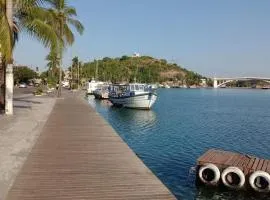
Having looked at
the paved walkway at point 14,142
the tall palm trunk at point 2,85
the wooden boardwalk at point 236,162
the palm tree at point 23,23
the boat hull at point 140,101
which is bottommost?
the boat hull at point 140,101

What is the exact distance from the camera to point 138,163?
13.4 metres

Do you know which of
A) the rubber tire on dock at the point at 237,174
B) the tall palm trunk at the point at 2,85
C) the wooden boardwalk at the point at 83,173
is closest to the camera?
the wooden boardwalk at the point at 83,173

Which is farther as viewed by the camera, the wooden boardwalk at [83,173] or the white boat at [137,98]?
the white boat at [137,98]

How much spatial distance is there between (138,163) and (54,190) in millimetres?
3874

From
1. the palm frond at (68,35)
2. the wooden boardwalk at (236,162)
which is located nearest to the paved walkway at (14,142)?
the wooden boardwalk at (236,162)

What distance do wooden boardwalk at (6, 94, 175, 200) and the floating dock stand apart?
238 centimetres

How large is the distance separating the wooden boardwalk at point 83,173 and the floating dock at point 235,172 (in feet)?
7.82

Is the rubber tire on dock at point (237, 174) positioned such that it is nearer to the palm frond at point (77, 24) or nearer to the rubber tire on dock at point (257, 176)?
the rubber tire on dock at point (257, 176)

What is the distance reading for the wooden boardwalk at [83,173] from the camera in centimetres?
984

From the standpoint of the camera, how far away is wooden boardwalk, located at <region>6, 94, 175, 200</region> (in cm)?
984

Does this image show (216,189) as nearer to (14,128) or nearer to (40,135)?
(40,135)

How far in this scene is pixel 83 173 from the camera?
468 inches

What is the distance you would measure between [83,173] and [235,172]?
Result: 195 inches

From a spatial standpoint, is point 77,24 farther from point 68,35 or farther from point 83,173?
point 83,173
